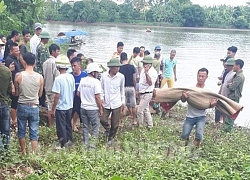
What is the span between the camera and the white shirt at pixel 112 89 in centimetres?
658

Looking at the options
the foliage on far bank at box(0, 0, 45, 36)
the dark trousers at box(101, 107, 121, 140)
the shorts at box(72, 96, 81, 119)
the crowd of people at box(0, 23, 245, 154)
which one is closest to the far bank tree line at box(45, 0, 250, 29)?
the foliage on far bank at box(0, 0, 45, 36)

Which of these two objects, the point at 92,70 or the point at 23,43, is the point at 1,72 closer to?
the point at 92,70

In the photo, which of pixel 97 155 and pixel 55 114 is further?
pixel 55 114

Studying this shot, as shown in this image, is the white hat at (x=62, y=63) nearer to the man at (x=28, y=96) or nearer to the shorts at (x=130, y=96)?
the man at (x=28, y=96)

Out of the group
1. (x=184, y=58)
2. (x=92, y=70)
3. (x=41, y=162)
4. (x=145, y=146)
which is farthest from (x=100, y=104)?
(x=184, y=58)

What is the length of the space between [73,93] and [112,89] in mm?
681

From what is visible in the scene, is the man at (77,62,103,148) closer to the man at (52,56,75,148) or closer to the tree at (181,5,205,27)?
the man at (52,56,75,148)

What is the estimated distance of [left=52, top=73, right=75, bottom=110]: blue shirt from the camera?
6031mm

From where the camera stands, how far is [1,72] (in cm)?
511

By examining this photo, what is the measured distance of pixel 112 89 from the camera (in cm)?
659

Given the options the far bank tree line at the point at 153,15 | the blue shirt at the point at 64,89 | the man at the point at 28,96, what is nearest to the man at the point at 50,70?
the blue shirt at the point at 64,89

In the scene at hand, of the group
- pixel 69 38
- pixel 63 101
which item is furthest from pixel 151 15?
pixel 63 101

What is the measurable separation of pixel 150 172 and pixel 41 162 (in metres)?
1.45

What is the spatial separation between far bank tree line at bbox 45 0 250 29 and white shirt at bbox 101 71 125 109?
6459 centimetres
